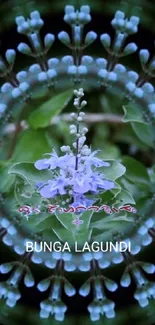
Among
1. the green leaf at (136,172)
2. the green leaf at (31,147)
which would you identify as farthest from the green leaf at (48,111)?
the green leaf at (136,172)

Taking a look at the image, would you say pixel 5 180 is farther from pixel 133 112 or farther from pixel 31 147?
pixel 133 112

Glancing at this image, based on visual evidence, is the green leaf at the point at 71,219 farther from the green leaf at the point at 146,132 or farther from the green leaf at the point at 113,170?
the green leaf at the point at 146,132

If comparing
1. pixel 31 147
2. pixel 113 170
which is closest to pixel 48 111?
pixel 31 147

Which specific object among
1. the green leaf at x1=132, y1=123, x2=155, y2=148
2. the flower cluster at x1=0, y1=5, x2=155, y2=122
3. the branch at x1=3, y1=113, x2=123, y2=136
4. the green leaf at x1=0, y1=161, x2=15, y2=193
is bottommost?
the branch at x1=3, y1=113, x2=123, y2=136

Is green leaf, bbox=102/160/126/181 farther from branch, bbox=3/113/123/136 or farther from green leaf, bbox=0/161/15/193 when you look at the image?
branch, bbox=3/113/123/136

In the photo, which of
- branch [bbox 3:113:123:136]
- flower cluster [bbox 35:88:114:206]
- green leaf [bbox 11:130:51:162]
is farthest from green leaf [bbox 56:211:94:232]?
branch [bbox 3:113:123:136]

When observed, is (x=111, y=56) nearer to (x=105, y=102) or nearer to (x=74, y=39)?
(x=74, y=39)
